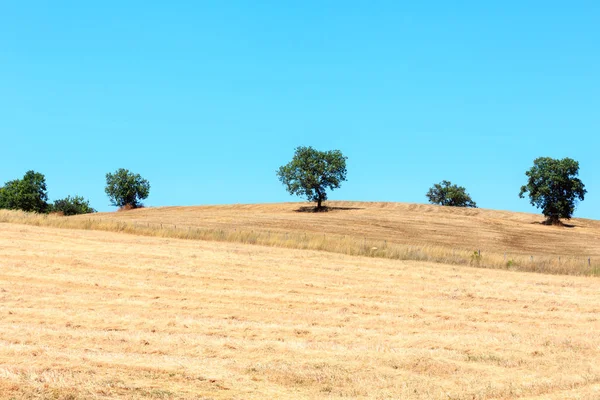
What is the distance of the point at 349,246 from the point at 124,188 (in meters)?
64.4

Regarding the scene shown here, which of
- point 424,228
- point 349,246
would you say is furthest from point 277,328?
point 424,228

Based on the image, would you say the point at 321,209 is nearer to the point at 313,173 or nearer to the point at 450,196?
the point at 313,173

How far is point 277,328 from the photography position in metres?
14.2

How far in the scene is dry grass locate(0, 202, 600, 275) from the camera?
29.7 m

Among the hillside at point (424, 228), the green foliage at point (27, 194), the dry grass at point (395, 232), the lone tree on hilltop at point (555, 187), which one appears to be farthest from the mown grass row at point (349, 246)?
the green foliage at point (27, 194)

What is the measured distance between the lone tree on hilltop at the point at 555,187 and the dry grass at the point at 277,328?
4731 cm

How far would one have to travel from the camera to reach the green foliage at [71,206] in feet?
303

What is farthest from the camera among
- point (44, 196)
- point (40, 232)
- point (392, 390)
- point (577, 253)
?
point (44, 196)

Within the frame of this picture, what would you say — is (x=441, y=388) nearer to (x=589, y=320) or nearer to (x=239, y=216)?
(x=589, y=320)

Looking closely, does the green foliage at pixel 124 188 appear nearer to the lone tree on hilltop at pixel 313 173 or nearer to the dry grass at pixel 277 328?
the lone tree on hilltop at pixel 313 173

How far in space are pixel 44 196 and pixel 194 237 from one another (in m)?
60.9

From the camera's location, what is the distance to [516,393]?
1056 cm

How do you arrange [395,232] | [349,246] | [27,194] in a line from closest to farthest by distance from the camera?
[349,246] < [395,232] < [27,194]

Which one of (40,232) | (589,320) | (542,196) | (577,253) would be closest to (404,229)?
(577,253)
